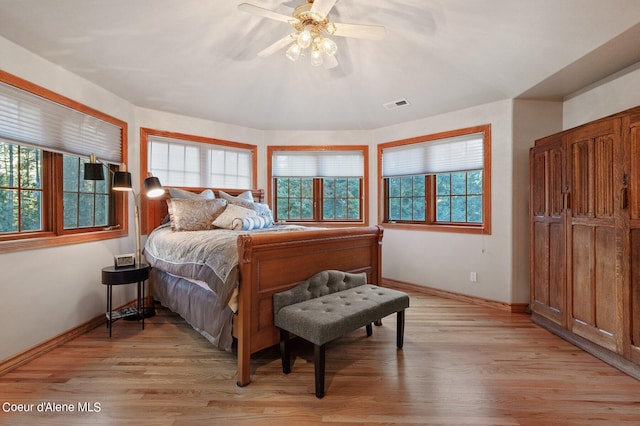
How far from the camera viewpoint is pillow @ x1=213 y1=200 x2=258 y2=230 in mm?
3069

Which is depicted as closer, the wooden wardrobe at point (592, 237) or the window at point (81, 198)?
the wooden wardrobe at point (592, 237)

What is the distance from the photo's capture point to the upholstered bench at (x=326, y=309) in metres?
1.78

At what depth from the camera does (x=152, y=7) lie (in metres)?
2.07

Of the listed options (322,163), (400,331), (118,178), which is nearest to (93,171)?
(118,178)

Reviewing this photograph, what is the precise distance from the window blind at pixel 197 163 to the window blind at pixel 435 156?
2.17 meters

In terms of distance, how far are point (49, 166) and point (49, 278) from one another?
0.97 meters

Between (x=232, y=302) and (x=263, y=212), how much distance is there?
6.06 feet

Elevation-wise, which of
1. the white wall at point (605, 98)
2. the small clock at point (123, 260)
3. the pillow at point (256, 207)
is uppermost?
the white wall at point (605, 98)

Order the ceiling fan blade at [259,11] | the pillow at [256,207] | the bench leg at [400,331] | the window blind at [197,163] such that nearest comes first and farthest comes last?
the ceiling fan blade at [259,11]
the bench leg at [400,331]
the pillow at [256,207]
the window blind at [197,163]

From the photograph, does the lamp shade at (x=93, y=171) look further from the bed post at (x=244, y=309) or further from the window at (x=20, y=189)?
the bed post at (x=244, y=309)

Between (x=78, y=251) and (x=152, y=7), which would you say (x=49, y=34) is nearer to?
(x=152, y=7)

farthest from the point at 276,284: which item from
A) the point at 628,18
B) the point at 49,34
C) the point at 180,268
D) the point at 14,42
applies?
the point at 628,18

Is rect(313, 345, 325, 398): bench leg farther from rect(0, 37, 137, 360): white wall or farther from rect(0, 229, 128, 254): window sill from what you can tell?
rect(0, 229, 128, 254): window sill

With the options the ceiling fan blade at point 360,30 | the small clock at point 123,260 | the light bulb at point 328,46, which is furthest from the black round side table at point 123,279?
the ceiling fan blade at point 360,30
